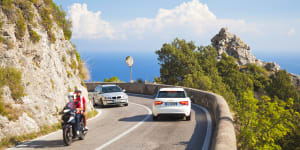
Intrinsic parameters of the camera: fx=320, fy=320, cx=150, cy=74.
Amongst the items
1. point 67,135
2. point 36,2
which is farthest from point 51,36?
point 67,135

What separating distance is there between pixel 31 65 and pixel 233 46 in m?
96.8

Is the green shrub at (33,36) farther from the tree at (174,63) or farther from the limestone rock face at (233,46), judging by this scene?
→ the limestone rock face at (233,46)

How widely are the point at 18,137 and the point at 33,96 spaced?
2467mm

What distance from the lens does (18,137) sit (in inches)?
395

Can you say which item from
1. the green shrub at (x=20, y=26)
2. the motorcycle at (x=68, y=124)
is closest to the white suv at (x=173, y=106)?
the motorcycle at (x=68, y=124)

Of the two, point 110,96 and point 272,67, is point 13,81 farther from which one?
point 272,67

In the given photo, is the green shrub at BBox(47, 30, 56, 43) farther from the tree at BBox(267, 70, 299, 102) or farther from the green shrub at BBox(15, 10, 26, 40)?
the tree at BBox(267, 70, 299, 102)

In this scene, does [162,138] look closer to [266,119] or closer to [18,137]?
[266,119]

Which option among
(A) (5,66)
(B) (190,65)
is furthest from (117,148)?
(B) (190,65)

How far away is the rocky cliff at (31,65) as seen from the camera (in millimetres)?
10828

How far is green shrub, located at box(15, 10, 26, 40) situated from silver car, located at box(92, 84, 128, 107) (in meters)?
9.71

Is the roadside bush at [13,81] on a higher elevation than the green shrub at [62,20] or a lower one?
lower

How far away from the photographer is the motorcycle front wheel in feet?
30.1

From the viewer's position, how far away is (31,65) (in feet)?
42.7
